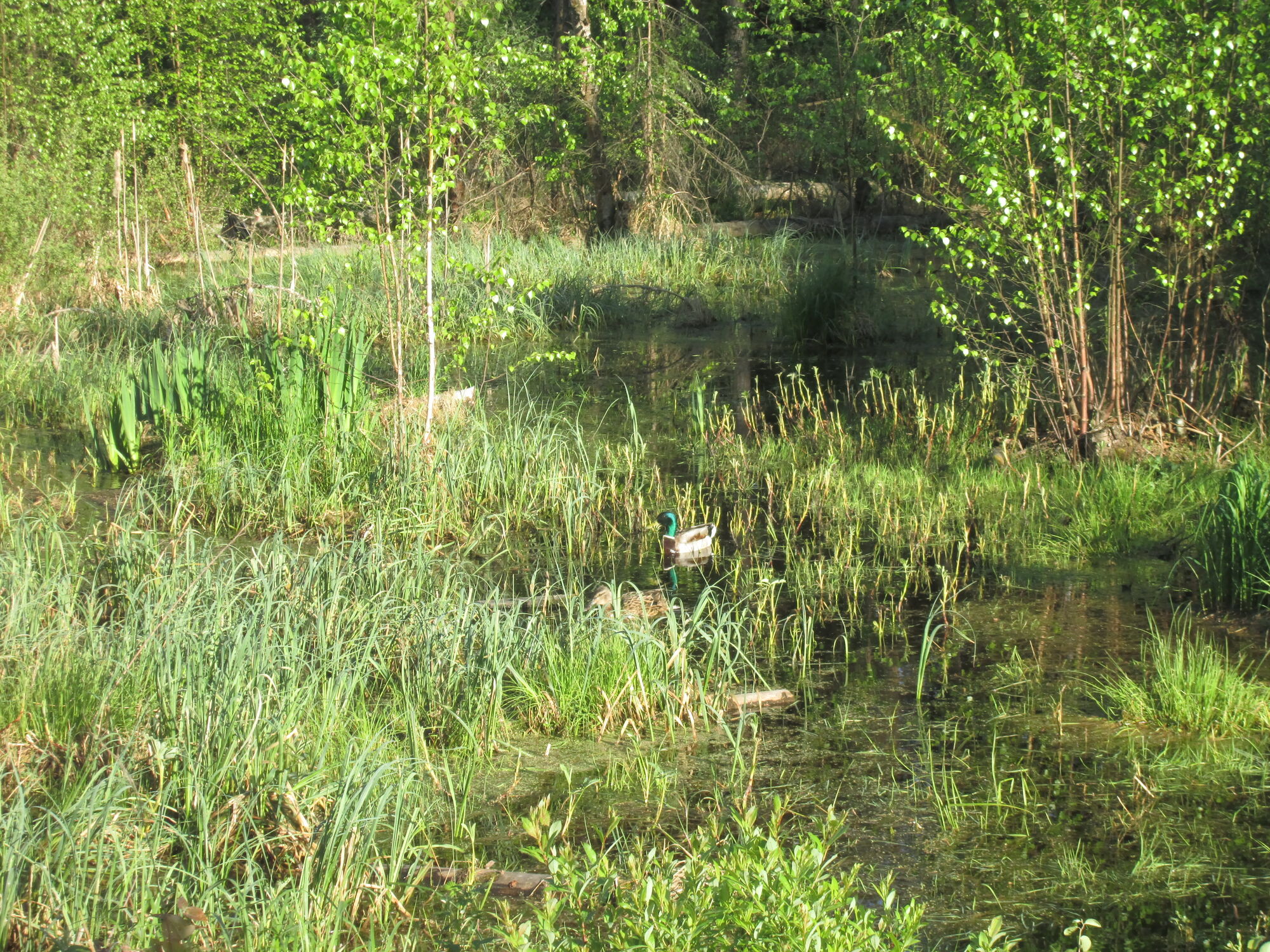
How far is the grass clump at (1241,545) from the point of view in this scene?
5.89 meters

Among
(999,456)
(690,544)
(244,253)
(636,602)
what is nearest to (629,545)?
(690,544)

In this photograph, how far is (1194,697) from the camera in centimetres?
477

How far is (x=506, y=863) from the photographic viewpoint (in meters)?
3.96

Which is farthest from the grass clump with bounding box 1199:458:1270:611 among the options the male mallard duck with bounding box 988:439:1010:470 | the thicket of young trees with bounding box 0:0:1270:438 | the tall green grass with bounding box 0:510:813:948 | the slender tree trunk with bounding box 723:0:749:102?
the slender tree trunk with bounding box 723:0:749:102

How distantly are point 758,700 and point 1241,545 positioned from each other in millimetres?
2666

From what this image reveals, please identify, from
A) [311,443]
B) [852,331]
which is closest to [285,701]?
[311,443]

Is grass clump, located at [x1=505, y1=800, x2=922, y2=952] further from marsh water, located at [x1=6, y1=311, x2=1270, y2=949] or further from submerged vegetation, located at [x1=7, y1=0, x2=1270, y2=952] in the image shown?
marsh water, located at [x1=6, y1=311, x2=1270, y2=949]

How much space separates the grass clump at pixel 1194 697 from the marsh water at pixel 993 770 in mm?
86

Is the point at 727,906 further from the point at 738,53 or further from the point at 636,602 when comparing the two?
the point at 738,53

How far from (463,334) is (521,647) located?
11.5 feet

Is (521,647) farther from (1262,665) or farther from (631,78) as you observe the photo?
(631,78)

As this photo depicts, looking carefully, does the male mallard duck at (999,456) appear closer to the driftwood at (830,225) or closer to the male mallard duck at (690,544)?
the male mallard duck at (690,544)

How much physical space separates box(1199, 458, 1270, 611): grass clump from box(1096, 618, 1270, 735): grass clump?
0.96 m

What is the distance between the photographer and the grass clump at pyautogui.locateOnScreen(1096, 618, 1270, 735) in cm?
472
